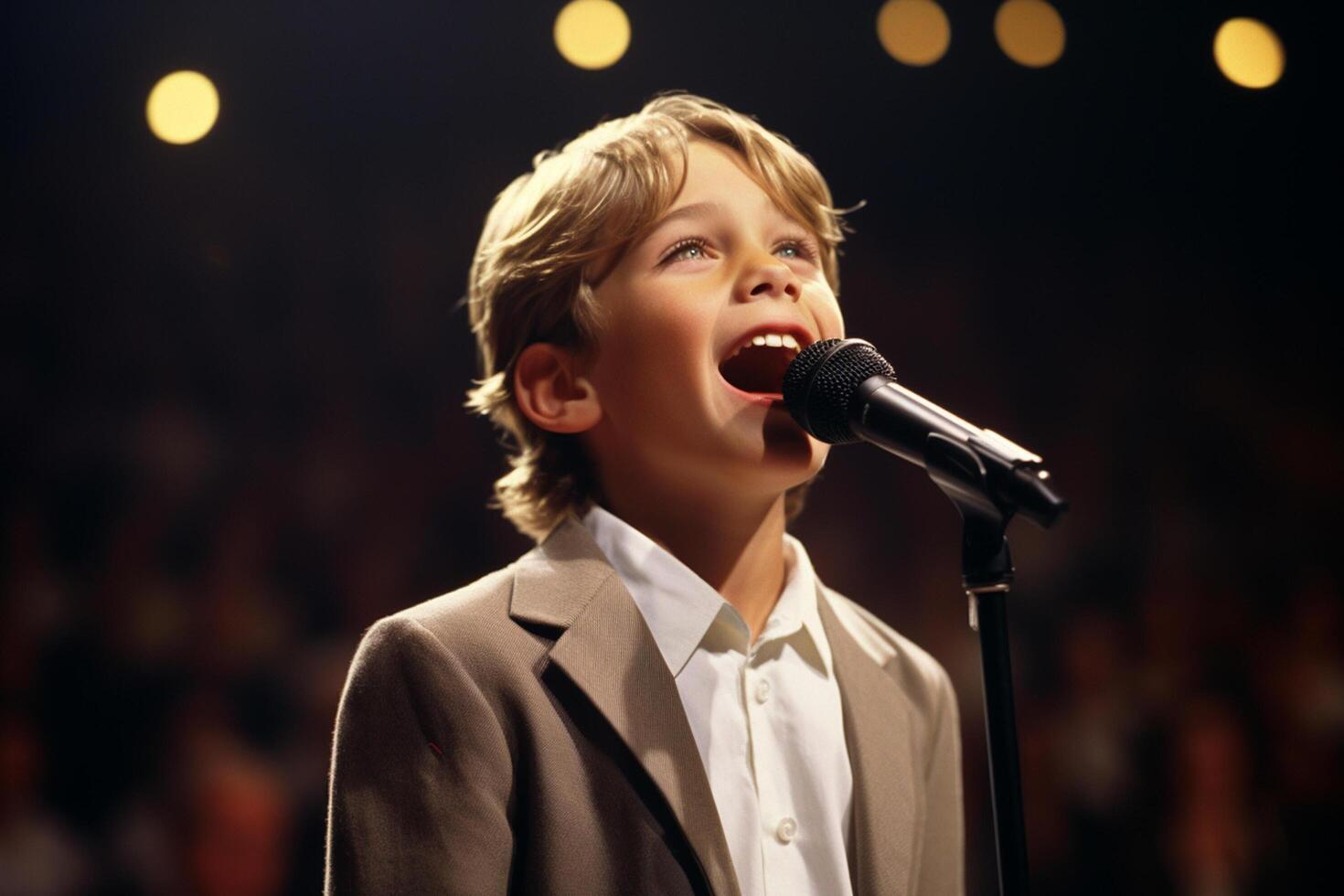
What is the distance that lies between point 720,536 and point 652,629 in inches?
4.8

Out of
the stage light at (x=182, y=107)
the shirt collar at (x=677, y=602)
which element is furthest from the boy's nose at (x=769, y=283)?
the stage light at (x=182, y=107)

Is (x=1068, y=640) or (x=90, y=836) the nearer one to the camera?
(x=90, y=836)

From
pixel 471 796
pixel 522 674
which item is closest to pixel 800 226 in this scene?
pixel 522 674

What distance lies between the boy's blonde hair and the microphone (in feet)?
0.94

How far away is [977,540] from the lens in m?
0.75

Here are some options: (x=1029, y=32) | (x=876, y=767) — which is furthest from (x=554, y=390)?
(x=1029, y=32)

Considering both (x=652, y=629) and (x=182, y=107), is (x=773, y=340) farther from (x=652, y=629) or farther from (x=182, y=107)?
(x=182, y=107)

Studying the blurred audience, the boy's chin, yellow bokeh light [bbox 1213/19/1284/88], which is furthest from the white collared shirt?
yellow bokeh light [bbox 1213/19/1284/88]

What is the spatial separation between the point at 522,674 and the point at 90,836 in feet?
4.08

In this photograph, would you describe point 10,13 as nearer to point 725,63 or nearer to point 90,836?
point 725,63

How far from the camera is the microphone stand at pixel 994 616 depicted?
2.38 feet

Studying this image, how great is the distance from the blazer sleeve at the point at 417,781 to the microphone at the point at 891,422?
36 centimetres

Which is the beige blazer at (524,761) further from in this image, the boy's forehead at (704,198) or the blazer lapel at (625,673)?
the boy's forehead at (704,198)

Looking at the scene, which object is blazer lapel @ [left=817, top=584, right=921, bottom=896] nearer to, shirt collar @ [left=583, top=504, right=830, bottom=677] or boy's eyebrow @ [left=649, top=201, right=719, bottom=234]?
shirt collar @ [left=583, top=504, right=830, bottom=677]
